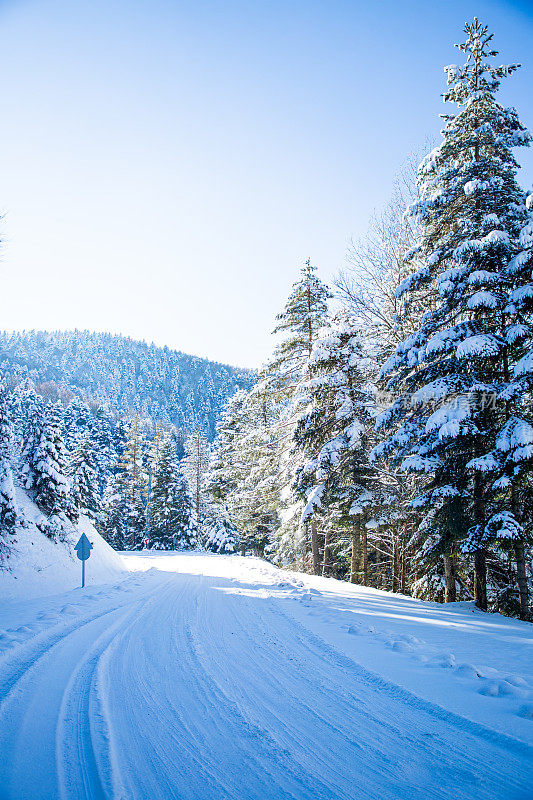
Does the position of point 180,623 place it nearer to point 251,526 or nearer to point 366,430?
point 366,430

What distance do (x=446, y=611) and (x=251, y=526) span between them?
58.8 feet

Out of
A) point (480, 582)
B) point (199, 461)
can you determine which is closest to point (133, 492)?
point (199, 461)

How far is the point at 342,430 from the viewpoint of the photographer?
1395 cm

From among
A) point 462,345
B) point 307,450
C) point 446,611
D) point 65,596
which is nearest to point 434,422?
point 462,345

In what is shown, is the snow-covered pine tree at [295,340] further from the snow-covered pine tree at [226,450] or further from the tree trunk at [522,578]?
the snow-covered pine tree at [226,450]

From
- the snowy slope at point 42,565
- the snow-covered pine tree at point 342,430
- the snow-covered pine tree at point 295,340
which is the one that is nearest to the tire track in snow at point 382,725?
the snow-covered pine tree at point 342,430

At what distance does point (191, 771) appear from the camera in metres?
2.66

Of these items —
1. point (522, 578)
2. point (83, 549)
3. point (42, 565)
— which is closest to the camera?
point (522, 578)

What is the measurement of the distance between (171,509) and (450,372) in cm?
3339

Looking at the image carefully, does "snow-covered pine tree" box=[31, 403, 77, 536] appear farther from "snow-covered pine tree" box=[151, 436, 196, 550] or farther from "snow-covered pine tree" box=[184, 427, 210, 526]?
"snow-covered pine tree" box=[184, 427, 210, 526]

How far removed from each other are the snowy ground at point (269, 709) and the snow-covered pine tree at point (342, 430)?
20.7ft

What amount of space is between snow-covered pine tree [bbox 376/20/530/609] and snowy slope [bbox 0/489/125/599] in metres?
10.8

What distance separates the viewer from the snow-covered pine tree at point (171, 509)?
36500 millimetres

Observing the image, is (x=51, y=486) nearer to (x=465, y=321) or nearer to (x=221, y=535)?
(x=465, y=321)
